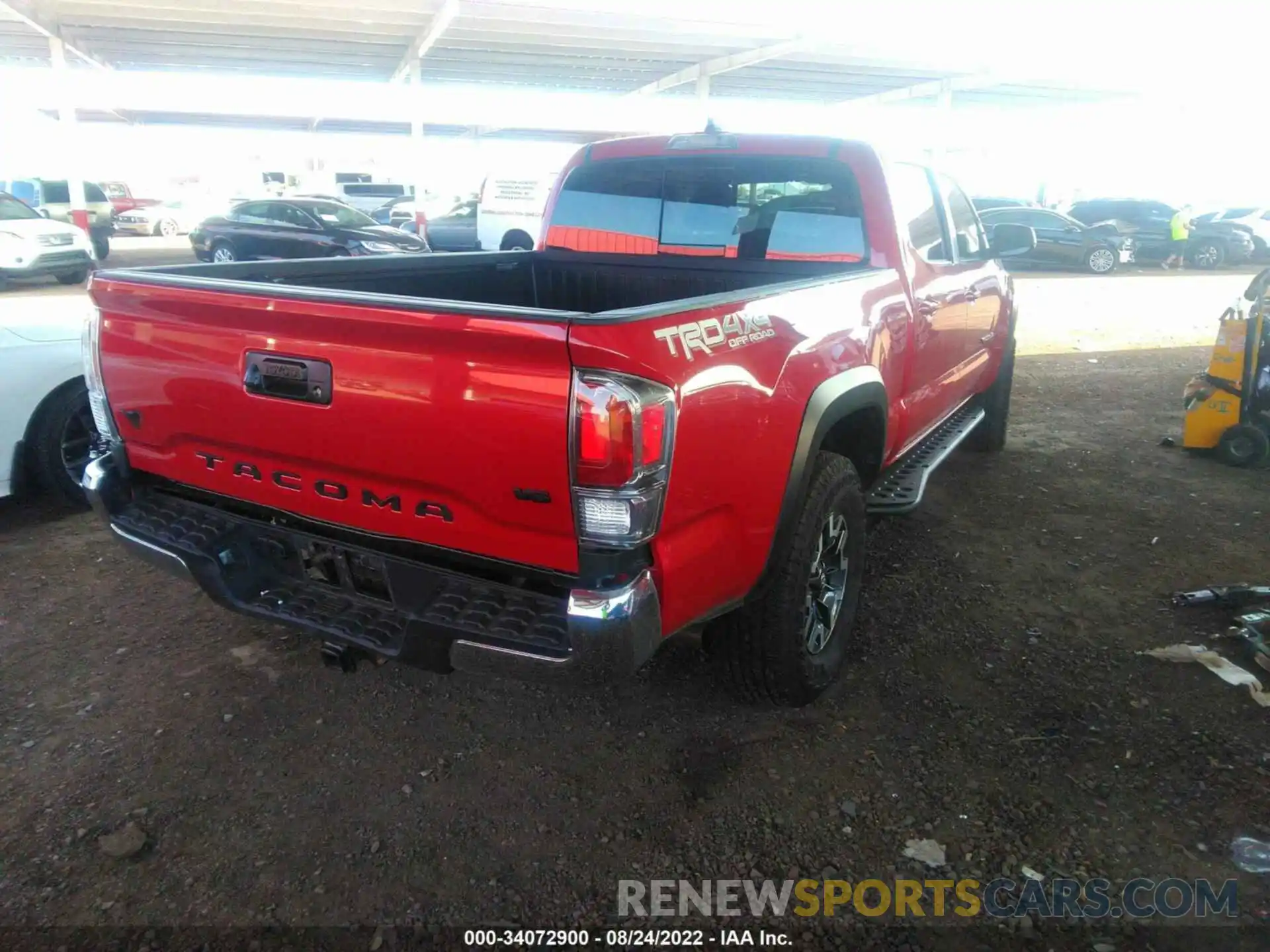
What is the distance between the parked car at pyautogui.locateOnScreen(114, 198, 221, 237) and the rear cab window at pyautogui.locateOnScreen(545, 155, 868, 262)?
29.1 meters

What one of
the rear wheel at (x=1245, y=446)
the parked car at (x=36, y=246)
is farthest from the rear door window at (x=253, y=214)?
the rear wheel at (x=1245, y=446)

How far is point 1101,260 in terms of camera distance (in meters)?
19.5

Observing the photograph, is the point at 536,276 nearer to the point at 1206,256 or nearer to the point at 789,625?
the point at 789,625

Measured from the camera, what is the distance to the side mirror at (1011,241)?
191 inches

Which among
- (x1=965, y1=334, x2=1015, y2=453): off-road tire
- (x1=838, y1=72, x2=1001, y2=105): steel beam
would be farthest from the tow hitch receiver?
(x1=838, y1=72, x2=1001, y2=105): steel beam

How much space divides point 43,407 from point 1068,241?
20421 mm

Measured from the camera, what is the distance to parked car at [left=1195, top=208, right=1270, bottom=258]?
21.3 metres

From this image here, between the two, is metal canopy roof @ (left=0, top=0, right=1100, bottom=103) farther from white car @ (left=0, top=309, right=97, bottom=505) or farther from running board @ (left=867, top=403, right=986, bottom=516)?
running board @ (left=867, top=403, right=986, bottom=516)

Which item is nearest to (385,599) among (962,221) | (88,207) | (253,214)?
(962,221)

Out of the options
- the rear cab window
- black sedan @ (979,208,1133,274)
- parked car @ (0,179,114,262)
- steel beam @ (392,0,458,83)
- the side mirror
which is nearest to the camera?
the rear cab window

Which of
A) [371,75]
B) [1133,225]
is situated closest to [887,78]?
[1133,225]

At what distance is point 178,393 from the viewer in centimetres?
251

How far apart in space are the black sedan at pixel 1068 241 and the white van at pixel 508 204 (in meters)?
10.1

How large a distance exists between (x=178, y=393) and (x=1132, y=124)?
46085 millimetres
